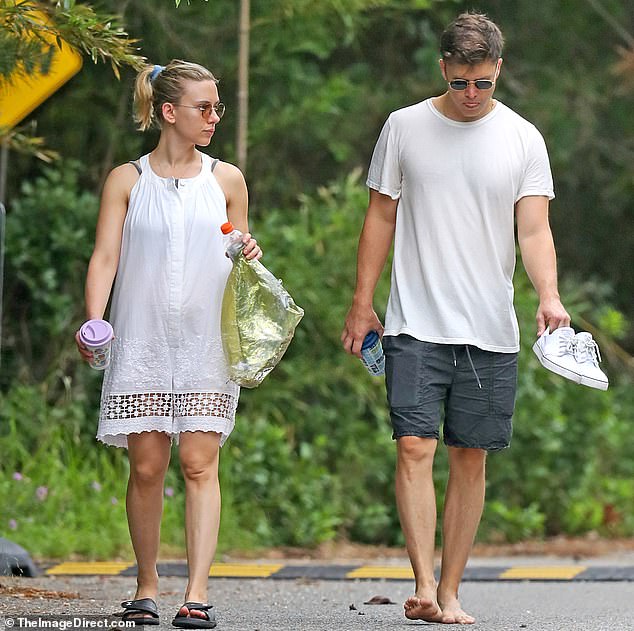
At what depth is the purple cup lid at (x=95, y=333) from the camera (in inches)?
178

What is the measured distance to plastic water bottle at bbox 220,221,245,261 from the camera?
466cm

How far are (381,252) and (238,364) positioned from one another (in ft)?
2.36

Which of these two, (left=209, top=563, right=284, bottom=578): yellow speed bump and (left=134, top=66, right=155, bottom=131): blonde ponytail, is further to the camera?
(left=209, top=563, right=284, bottom=578): yellow speed bump

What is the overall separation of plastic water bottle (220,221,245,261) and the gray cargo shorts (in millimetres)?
648

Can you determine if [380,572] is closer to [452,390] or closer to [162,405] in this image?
[452,390]

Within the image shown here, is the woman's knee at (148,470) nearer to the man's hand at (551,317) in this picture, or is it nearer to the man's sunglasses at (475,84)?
the man's hand at (551,317)

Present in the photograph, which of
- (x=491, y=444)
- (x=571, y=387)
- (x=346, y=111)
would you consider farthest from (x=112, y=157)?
(x=491, y=444)

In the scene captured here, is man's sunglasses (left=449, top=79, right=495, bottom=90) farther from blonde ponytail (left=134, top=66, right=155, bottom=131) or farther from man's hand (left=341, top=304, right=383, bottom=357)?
blonde ponytail (left=134, top=66, right=155, bottom=131)

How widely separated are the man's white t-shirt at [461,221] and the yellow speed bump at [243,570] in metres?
2.09

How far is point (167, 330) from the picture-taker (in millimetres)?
4703

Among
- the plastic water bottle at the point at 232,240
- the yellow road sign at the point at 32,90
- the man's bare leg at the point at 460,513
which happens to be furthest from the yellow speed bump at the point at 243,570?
the plastic water bottle at the point at 232,240

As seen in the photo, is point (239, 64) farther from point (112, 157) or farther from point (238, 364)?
point (238, 364)

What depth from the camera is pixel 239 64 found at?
863cm

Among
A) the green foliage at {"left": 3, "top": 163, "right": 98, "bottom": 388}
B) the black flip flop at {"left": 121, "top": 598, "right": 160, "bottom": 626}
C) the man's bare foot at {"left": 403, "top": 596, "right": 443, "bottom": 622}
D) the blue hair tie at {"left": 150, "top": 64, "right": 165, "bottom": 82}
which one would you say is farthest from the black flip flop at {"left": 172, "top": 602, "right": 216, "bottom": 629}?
the green foliage at {"left": 3, "top": 163, "right": 98, "bottom": 388}
